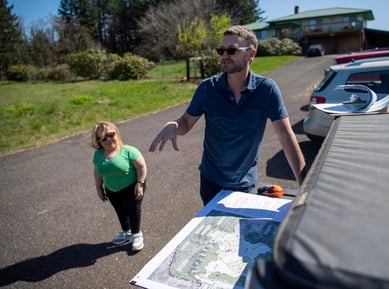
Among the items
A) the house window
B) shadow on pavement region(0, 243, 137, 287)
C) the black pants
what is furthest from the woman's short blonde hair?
the house window

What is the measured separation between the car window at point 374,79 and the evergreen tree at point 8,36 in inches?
1466

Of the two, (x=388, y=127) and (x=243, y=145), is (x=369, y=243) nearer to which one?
(x=388, y=127)

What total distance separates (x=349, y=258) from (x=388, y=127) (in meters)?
1.08

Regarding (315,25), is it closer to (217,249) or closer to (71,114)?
(71,114)

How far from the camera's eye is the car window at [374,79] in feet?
17.1

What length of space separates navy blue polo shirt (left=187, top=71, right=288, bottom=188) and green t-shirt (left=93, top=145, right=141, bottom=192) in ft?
3.37

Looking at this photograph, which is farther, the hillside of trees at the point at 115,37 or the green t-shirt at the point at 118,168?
the hillside of trees at the point at 115,37

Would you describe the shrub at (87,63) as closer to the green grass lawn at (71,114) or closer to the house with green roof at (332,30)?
the green grass lawn at (71,114)

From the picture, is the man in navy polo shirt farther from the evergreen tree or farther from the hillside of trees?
the evergreen tree

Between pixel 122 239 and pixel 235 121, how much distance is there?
2.02 meters

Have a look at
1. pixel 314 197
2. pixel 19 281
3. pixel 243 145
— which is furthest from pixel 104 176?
pixel 314 197

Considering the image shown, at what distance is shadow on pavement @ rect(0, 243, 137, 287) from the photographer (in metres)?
2.97

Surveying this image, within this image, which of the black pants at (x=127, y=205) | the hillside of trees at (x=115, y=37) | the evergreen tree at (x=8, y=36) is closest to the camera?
the black pants at (x=127, y=205)

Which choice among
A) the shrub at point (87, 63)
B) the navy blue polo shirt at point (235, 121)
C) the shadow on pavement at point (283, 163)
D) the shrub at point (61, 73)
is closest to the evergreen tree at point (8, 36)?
the shrub at point (61, 73)
